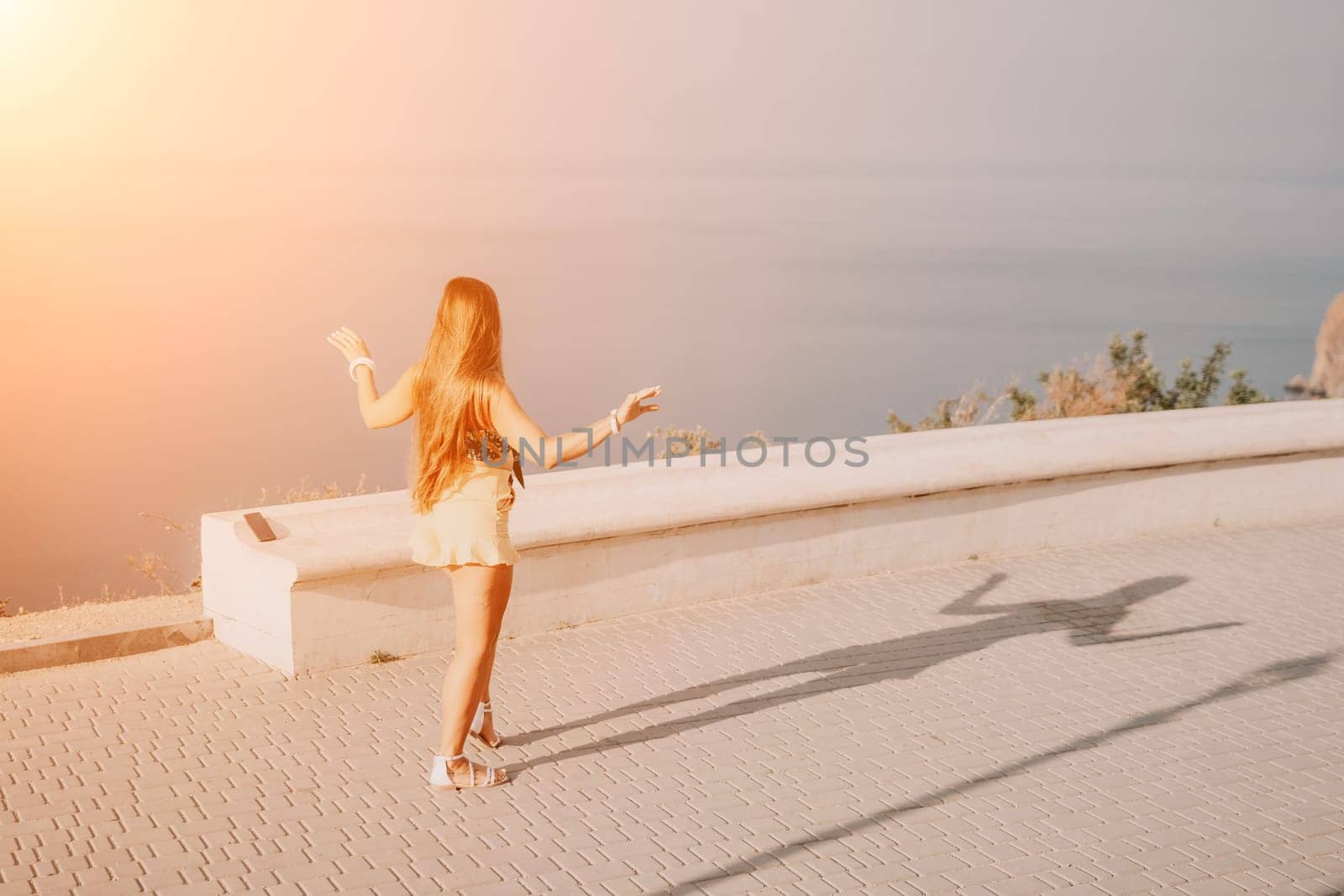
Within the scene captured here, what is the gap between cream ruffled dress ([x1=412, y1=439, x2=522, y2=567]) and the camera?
5383 millimetres

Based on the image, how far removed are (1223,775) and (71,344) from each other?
Result: 25668mm

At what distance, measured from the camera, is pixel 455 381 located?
5.34 metres

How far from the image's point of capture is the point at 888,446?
887 cm

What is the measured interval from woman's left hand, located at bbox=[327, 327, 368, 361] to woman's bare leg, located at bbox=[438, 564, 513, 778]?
3.17ft

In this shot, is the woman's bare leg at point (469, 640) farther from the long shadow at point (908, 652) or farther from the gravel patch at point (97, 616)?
the gravel patch at point (97, 616)

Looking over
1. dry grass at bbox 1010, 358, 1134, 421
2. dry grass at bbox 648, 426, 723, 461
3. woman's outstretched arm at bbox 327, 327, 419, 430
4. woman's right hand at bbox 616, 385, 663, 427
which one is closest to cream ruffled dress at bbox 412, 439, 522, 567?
woman's outstretched arm at bbox 327, 327, 419, 430

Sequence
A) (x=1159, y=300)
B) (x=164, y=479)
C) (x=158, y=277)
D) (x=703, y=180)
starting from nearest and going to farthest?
(x=164, y=479), (x=158, y=277), (x=1159, y=300), (x=703, y=180)

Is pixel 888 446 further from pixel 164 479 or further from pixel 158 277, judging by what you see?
pixel 158 277

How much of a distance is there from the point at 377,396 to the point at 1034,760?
2.98 m

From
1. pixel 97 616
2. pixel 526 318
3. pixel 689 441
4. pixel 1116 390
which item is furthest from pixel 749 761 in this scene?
pixel 526 318

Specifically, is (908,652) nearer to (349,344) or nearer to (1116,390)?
(349,344)

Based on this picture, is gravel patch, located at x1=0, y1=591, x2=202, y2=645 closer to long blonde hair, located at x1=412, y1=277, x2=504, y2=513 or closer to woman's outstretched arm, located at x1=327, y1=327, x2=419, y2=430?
woman's outstretched arm, located at x1=327, y1=327, x2=419, y2=430

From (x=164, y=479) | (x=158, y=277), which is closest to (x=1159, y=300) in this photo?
(x=158, y=277)

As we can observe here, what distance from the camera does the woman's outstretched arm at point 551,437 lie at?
518cm
